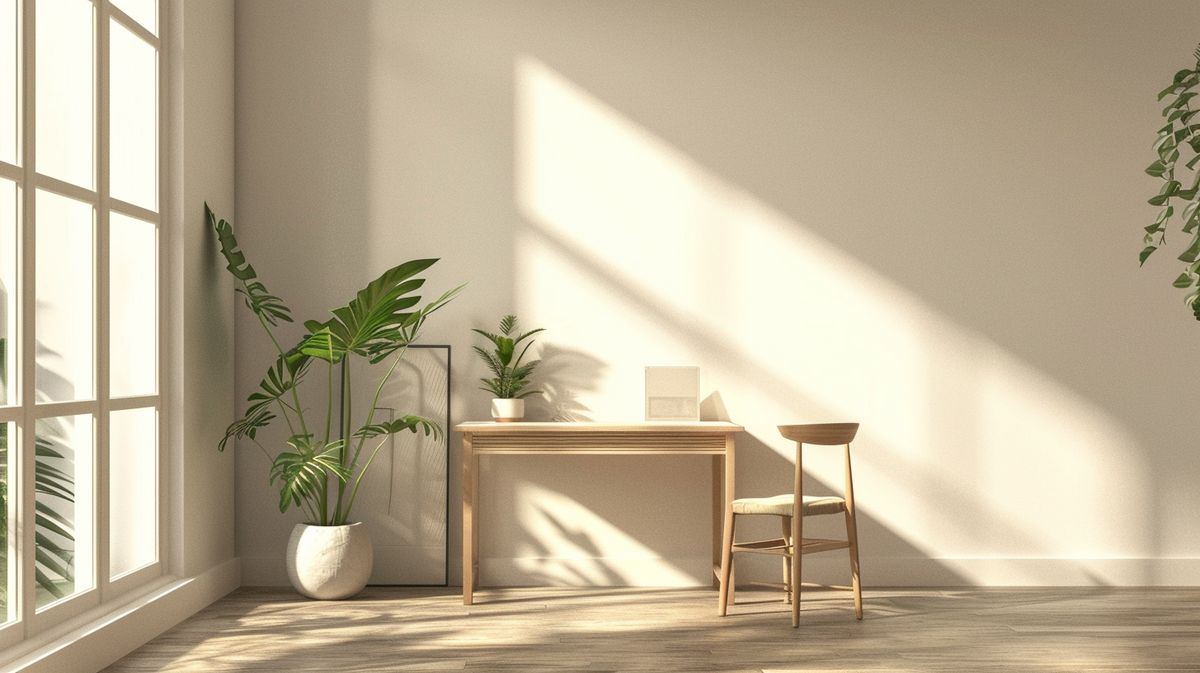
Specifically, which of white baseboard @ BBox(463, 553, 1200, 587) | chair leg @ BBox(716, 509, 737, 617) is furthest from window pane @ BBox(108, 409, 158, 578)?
chair leg @ BBox(716, 509, 737, 617)

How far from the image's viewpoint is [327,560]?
13.8 feet

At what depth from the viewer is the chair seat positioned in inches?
154

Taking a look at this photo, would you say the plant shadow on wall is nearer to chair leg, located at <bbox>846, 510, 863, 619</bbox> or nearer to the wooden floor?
the wooden floor

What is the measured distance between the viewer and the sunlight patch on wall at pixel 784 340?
15.4 ft

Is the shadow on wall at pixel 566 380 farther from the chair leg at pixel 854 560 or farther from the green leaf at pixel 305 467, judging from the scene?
the chair leg at pixel 854 560

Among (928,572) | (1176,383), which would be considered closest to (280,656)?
(928,572)

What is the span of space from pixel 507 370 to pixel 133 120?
179 centimetres

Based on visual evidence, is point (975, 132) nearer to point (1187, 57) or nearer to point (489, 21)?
point (1187, 57)

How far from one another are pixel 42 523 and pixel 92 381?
0.53 metres

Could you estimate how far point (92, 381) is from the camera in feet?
11.2

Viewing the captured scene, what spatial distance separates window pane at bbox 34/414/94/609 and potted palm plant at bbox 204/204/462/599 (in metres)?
0.77

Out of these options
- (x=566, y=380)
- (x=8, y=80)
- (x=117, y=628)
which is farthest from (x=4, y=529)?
(x=566, y=380)

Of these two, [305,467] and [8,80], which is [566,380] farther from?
[8,80]

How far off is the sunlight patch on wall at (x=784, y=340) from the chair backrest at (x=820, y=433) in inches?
30.8
